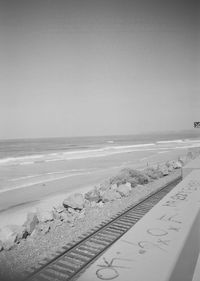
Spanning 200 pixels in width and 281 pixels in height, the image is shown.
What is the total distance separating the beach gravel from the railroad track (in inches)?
5.3

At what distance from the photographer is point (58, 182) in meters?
7.05

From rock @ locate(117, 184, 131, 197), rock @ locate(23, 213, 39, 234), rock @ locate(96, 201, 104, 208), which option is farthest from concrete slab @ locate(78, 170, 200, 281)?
rock @ locate(117, 184, 131, 197)

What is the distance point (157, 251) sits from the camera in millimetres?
1334

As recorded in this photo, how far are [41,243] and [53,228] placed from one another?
45 centimetres

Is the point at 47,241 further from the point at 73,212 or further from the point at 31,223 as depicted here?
the point at 73,212

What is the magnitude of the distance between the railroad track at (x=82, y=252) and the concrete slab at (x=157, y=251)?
650 mm

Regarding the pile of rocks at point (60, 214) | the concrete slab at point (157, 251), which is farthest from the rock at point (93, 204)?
the concrete slab at point (157, 251)

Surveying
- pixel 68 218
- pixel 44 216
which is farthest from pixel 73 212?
pixel 44 216

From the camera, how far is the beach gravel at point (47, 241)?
7.30ft

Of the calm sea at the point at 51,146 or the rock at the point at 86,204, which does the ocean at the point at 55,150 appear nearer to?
the calm sea at the point at 51,146

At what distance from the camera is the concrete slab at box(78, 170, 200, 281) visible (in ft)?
3.81

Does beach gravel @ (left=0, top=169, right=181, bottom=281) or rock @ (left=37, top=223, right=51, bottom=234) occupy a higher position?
rock @ (left=37, top=223, right=51, bottom=234)

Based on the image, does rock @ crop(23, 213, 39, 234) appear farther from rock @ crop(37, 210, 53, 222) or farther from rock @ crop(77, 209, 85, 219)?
rock @ crop(77, 209, 85, 219)

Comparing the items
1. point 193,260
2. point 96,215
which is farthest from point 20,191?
point 193,260
